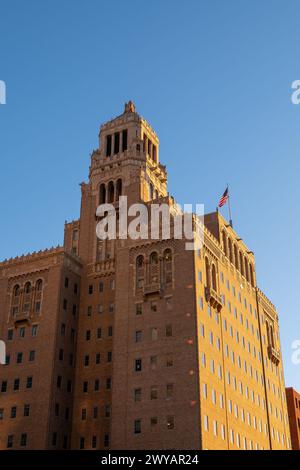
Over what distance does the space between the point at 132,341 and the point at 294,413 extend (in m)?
67.9

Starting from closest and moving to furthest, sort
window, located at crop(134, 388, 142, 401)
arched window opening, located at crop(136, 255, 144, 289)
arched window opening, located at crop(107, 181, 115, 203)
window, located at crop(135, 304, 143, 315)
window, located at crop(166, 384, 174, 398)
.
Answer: window, located at crop(166, 384, 174, 398)
window, located at crop(134, 388, 142, 401)
window, located at crop(135, 304, 143, 315)
arched window opening, located at crop(136, 255, 144, 289)
arched window opening, located at crop(107, 181, 115, 203)

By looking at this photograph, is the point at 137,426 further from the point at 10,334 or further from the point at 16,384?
the point at 10,334

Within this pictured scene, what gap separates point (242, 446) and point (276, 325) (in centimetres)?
3986

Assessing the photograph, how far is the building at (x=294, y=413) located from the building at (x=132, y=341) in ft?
74.9

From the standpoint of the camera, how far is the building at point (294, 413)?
144 metres

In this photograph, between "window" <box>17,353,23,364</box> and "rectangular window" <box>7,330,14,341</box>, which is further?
"rectangular window" <box>7,330,14,341</box>

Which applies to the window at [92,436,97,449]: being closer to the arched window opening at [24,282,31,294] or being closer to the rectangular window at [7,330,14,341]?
the rectangular window at [7,330,14,341]

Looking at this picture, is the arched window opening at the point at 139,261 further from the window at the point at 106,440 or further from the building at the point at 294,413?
the building at the point at 294,413

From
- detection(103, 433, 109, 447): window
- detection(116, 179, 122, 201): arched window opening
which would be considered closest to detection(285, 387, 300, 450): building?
detection(103, 433, 109, 447): window

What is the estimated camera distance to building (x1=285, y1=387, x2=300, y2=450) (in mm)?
144300

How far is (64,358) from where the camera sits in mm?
102625

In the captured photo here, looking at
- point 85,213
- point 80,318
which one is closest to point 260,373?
point 80,318

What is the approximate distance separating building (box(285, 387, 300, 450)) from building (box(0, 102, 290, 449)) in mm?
22822

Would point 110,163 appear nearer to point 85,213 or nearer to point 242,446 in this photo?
point 85,213
